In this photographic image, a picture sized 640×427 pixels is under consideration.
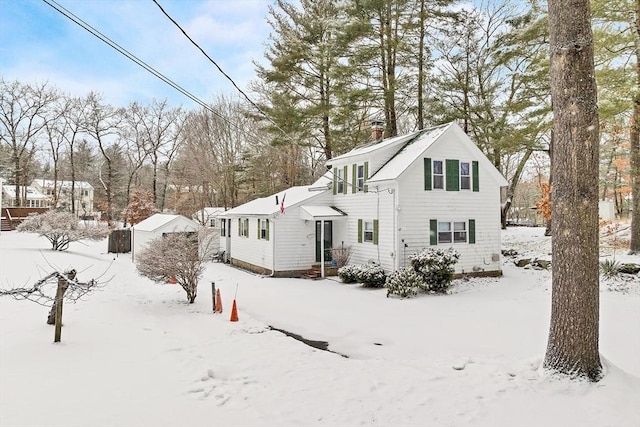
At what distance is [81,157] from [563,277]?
55107mm

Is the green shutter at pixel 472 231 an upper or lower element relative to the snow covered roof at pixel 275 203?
lower

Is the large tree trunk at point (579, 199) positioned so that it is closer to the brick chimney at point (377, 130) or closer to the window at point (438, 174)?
the window at point (438, 174)

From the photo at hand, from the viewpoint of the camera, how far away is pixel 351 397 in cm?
461

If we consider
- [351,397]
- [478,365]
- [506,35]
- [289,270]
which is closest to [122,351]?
[351,397]

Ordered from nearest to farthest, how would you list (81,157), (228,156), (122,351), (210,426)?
(210,426) → (122,351) → (228,156) → (81,157)

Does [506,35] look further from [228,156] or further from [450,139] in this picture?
[228,156]

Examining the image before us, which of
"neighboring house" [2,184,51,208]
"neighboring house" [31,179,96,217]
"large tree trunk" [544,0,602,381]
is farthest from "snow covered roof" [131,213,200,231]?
"neighboring house" [2,184,51,208]

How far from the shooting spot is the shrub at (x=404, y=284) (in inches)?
464

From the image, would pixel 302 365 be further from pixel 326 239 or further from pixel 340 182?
pixel 340 182

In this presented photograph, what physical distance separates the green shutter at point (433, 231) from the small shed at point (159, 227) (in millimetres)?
12134

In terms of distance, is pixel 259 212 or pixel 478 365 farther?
pixel 259 212

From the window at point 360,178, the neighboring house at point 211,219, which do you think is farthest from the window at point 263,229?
the neighboring house at point 211,219

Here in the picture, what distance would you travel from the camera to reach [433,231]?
14.6m

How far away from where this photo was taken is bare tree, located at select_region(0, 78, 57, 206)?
3362cm
